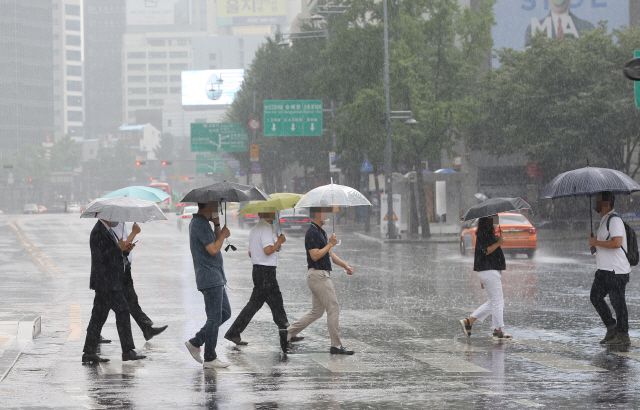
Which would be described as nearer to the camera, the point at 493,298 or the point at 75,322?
the point at 493,298

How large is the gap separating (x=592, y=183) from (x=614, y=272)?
1100 millimetres

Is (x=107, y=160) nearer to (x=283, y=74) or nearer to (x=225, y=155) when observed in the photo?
(x=225, y=155)

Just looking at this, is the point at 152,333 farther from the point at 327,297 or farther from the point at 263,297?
the point at 327,297

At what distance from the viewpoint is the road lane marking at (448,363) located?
30.2 feet

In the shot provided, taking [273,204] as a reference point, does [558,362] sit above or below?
below

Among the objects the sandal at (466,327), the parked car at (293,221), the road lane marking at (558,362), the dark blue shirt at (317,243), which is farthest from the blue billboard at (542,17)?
the dark blue shirt at (317,243)

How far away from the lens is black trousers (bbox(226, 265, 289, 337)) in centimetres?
1073

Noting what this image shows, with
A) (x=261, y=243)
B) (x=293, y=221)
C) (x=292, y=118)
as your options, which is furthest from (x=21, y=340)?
(x=292, y=118)

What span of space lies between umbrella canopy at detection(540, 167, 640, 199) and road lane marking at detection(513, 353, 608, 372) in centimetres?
200

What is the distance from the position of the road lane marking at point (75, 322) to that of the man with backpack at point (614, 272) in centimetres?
667

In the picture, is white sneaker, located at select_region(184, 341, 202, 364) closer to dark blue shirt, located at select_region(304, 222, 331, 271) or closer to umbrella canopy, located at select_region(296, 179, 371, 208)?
dark blue shirt, located at select_region(304, 222, 331, 271)

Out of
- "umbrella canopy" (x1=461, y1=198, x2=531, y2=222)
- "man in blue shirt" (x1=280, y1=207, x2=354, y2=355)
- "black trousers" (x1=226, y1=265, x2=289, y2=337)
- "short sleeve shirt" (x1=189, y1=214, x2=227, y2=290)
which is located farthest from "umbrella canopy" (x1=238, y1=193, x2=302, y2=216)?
"umbrella canopy" (x1=461, y1=198, x2=531, y2=222)

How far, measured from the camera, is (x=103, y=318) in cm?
986

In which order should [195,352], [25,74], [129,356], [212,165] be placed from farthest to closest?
[25,74], [212,165], [129,356], [195,352]
